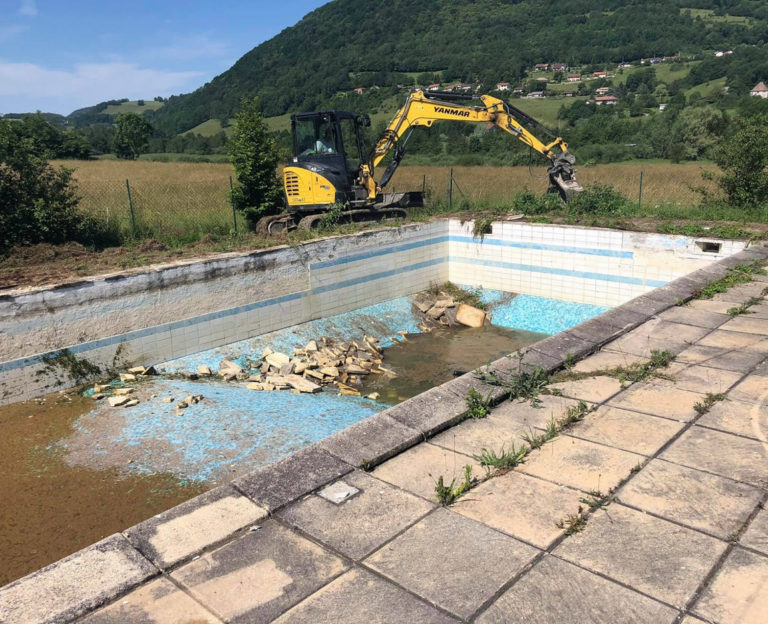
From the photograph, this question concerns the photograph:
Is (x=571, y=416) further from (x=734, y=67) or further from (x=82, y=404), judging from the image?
(x=734, y=67)

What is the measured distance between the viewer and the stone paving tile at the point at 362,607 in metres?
2.41

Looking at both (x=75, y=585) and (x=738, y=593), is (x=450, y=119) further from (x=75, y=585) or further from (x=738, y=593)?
(x=75, y=585)

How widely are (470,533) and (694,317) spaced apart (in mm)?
4733

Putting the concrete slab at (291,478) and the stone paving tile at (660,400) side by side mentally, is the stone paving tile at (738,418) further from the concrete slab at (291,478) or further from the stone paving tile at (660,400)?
the concrete slab at (291,478)

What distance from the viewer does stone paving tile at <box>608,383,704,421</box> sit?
4203 millimetres

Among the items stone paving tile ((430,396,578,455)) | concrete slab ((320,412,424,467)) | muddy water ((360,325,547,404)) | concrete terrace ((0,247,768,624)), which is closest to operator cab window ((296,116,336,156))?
muddy water ((360,325,547,404))

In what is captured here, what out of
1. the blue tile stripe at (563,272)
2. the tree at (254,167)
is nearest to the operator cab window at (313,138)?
the tree at (254,167)

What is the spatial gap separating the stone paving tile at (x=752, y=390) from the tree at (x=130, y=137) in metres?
66.5

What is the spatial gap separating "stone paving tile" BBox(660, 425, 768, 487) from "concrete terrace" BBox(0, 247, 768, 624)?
0.5 inches

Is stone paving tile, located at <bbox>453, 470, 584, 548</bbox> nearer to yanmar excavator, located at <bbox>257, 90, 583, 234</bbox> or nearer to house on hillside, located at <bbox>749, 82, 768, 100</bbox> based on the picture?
yanmar excavator, located at <bbox>257, 90, 583, 234</bbox>

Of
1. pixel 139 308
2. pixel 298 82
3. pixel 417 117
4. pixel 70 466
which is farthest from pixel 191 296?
pixel 298 82

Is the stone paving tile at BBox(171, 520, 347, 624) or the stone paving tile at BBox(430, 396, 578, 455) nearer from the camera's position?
the stone paving tile at BBox(171, 520, 347, 624)

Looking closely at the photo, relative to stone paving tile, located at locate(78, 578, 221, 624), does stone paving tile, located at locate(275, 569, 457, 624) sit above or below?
below

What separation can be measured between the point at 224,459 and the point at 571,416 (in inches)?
146
